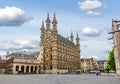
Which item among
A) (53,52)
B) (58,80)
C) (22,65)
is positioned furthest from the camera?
(53,52)

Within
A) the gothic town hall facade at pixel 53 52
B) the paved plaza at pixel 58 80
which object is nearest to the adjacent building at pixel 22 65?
the gothic town hall facade at pixel 53 52

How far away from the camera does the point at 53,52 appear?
104250 mm

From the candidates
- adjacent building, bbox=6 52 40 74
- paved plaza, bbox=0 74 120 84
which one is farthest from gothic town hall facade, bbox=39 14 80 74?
paved plaza, bbox=0 74 120 84

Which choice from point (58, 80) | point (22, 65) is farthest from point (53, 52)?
point (58, 80)

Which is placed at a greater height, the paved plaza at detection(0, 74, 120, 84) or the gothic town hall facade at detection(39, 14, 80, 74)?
the gothic town hall facade at detection(39, 14, 80, 74)

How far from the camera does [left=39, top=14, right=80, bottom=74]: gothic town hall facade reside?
343 ft

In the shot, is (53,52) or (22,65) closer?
(22,65)

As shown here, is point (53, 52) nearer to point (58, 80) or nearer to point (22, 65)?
point (22, 65)

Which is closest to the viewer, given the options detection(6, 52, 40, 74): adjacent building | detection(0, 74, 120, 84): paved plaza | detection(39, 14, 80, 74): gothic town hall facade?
detection(0, 74, 120, 84): paved plaza

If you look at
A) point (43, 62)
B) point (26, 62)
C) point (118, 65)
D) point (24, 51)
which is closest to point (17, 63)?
point (26, 62)

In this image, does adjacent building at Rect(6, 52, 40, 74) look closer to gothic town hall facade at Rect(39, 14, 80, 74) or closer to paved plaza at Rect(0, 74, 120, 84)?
gothic town hall facade at Rect(39, 14, 80, 74)

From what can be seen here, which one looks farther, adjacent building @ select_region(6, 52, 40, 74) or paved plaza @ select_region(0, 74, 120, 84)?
adjacent building @ select_region(6, 52, 40, 74)

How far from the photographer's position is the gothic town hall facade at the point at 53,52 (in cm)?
10444

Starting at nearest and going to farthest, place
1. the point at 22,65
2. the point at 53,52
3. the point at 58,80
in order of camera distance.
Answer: the point at 58,80 < the point at 22,65 < the point at 53,52
